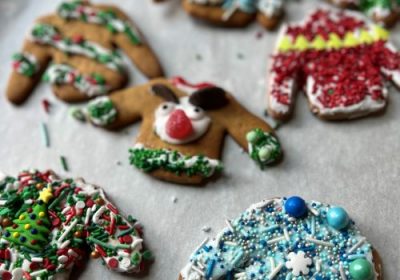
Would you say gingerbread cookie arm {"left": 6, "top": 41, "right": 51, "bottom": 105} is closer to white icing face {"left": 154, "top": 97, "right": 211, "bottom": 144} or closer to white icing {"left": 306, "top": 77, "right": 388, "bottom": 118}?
white icing face {"left": 154, "top": 97, "right": 211, "bottom": 144}

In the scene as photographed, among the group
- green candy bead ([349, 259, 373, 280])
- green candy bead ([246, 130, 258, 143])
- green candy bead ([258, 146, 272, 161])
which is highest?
green candy bead ([246, 130, 258, 143])

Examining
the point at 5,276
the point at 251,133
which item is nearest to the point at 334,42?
the point at 251,133

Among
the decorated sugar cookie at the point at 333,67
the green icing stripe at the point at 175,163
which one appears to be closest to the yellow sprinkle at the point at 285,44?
the decorated sugar cookie at the point at 333,67

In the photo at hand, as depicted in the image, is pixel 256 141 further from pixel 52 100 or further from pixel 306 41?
pixel 52 100

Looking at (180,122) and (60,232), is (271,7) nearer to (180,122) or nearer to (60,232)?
(180,122)

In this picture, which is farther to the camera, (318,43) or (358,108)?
(318,43)


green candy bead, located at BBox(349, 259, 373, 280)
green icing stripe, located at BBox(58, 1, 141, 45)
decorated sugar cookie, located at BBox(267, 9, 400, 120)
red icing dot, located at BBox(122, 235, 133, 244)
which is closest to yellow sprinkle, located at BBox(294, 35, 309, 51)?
decorated sugar cookie, located at BBox(267, 9, 400, 120)

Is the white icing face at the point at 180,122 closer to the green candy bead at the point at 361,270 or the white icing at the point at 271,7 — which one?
the white icing at the point at 271,7
